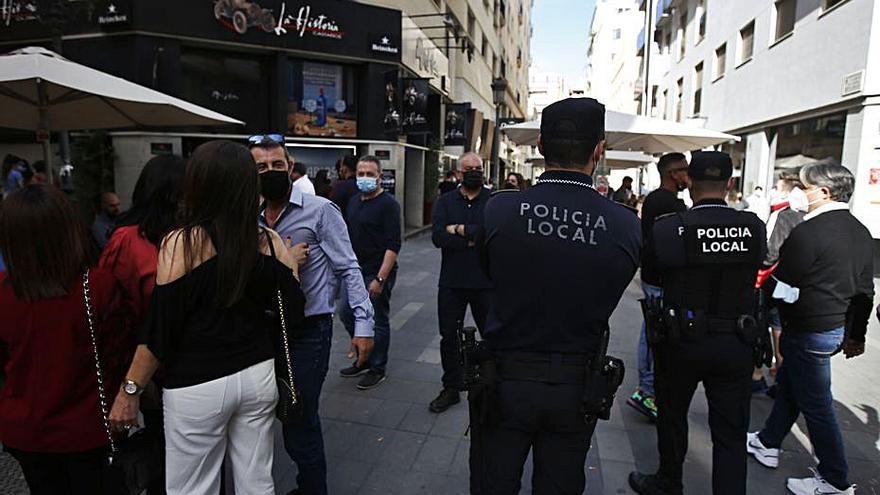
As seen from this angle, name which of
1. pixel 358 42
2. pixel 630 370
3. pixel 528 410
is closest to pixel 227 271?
pixel 528 410

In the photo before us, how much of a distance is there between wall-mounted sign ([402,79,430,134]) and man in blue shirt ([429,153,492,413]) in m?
10.9

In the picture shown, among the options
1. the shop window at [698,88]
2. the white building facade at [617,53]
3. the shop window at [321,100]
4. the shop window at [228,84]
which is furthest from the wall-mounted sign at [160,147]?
the white building facade at [617,53]

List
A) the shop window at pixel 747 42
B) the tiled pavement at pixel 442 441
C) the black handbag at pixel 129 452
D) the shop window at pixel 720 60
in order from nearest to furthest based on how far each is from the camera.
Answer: the black handbag at pixel 129 452 → the tiled pavement at pixel 442 441 → the shop window at pixel 747 42 → the shop window at pixel 720 60

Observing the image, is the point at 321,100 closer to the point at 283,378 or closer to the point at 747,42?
the point at 283,378

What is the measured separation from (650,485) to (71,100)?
6.29 meters

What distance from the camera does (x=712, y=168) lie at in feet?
8.81

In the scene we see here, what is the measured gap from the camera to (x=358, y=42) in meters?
13.4

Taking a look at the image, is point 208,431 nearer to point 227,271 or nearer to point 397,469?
point 227,271

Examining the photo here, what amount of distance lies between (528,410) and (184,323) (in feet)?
4.29

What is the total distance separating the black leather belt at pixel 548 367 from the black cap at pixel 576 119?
2.71ft

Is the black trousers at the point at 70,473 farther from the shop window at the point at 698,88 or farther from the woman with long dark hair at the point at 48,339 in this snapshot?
the shop window at the point at 698,88

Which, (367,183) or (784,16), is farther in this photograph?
(784,16)

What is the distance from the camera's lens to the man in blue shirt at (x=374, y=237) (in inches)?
182

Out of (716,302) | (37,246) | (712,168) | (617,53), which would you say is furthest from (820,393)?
(617,53)
